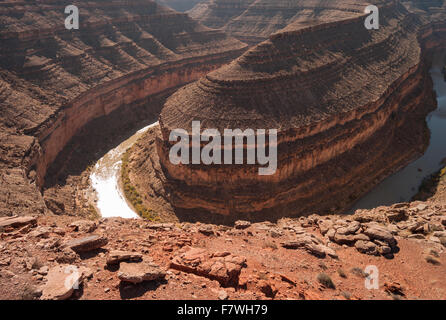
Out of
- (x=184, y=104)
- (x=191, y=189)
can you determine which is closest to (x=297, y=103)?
(x=184, y=104)

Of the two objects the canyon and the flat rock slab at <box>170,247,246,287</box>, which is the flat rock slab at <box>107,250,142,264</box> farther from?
the flat rock slab at <box>170,247,246,287</box>

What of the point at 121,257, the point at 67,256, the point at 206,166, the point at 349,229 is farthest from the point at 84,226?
the point at 206,166

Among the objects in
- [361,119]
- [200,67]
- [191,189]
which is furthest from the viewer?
[200,67]

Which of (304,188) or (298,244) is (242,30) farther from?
(298,244)

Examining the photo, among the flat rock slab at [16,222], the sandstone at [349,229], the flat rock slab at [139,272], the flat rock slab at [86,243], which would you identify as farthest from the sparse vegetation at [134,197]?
the flat rock slab at [139,272]

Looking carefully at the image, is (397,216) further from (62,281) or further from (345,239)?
(62,281)

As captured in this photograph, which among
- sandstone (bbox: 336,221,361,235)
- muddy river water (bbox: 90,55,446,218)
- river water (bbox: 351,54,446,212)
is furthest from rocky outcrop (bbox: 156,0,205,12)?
sandstone (bbox: 336,221,361,235)
